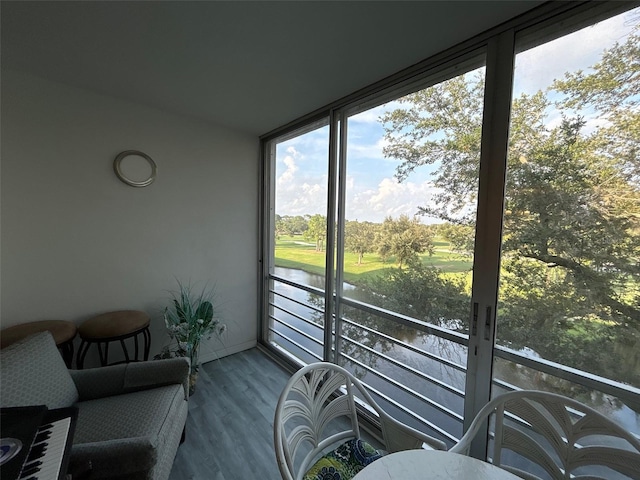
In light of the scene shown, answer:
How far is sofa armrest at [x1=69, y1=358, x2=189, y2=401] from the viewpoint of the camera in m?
1.51

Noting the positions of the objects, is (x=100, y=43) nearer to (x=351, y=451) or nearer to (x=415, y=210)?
(x=415, y=210)

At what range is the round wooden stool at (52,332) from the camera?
170 centimetres

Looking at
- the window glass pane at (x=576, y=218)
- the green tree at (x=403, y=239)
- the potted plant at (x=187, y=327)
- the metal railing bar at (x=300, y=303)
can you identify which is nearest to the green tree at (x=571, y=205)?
the window glass pane at (x=576, y=218)

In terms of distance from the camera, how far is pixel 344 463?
3.60 ft

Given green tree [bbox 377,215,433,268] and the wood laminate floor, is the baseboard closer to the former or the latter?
the wood laminate floor

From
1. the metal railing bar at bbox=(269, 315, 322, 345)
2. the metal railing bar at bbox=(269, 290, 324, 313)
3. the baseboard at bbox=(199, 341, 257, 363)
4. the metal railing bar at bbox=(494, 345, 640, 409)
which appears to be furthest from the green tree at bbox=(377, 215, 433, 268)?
the baseboard at bbox=(199, 341, 257, 363)

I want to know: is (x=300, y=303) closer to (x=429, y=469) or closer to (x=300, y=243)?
(x=300, y=243)

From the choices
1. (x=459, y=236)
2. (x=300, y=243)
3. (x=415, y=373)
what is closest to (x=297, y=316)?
(x=300, y=243)

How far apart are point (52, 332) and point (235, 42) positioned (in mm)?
2196

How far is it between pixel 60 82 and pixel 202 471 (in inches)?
111

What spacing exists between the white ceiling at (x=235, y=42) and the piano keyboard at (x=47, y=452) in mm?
1763

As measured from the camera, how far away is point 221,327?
2.45 meters

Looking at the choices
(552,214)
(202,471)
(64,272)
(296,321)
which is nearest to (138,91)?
(64,272)

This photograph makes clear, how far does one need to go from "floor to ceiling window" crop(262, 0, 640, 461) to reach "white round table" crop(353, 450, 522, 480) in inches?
21.3
